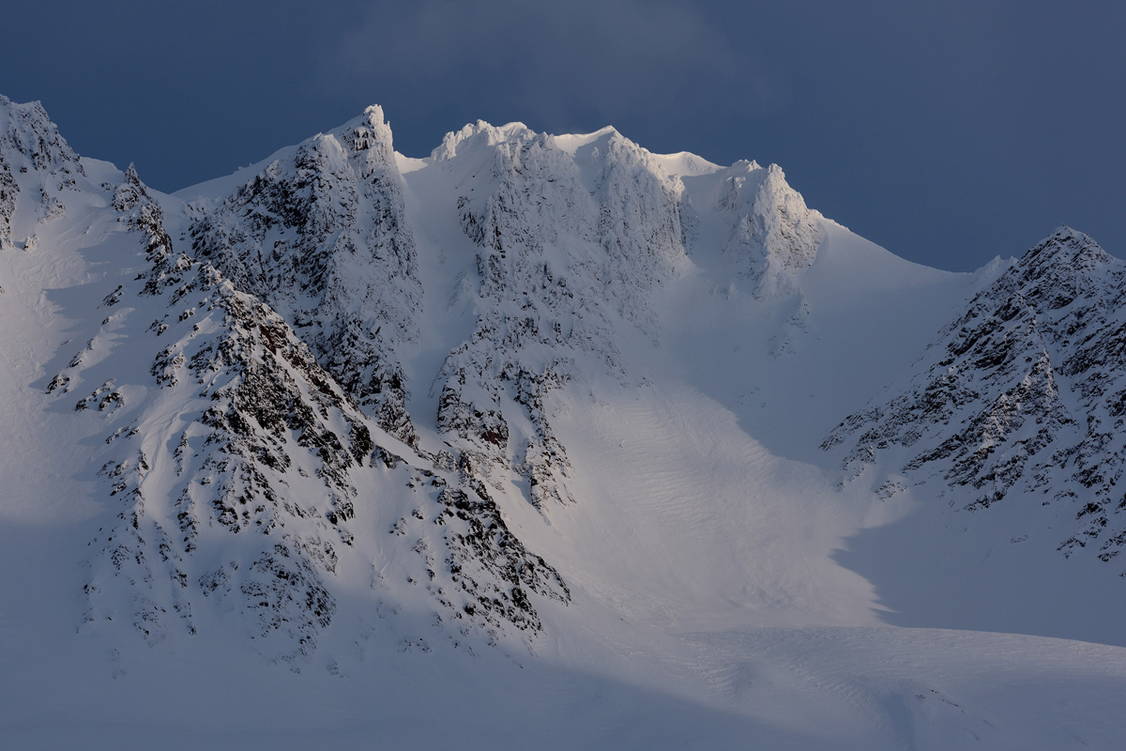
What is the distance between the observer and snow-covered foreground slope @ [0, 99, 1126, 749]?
113ft

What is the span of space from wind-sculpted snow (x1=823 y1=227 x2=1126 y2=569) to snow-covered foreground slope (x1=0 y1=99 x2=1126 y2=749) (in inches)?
15.2

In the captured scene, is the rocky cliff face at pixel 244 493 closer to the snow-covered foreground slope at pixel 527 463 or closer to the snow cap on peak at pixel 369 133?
the snow-covered foreground slope at pixel 527 463

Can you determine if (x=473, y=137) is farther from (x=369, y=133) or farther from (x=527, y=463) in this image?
(x=527, y=463)

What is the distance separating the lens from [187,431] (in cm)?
4028

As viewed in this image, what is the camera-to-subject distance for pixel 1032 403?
76.8 m

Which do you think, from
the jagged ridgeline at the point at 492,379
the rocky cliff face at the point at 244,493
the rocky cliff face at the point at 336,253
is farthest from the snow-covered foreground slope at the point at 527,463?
the rocky cliff face at the point at 336,253

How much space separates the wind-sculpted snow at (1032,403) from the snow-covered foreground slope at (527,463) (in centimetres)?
39

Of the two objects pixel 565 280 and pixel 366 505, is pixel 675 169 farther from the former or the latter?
pixel 366 505

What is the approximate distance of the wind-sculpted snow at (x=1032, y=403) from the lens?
225 ft

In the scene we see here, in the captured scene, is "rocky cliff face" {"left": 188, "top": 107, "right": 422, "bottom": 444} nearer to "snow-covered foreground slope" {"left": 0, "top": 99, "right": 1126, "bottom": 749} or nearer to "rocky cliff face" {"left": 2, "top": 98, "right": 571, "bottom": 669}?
"snow-covered foreground slope" {"left": 0, "top": 99, "right": 1126, "bottom": 749}

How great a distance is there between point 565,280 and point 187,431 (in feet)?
211

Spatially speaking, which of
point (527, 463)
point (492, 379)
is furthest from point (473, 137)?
point (527, 463)

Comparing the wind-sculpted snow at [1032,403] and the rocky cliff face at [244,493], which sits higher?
the wind-sculpted snow at [1032,403]

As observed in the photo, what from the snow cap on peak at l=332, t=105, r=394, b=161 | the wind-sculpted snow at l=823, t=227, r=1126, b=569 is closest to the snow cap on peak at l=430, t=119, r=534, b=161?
the snow cap on peak at l=332, t=105, r=394, b=161
